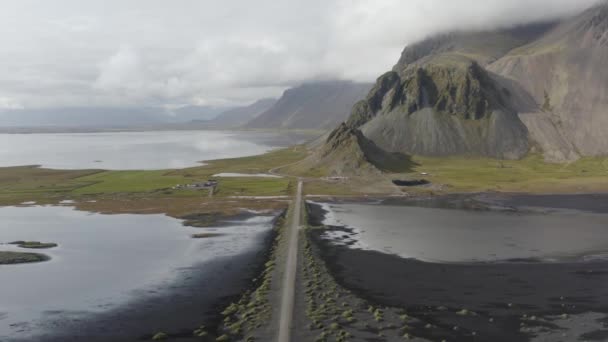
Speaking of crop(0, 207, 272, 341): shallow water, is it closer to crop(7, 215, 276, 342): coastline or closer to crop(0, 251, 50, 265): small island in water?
crop(7, 215, 276, 342): coastline

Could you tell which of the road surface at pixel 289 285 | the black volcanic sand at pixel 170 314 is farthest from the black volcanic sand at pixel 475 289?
the black volcanic sand at pixel 170 314

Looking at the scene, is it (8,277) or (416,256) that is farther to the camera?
(416,256)

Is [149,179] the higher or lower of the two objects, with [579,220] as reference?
higher

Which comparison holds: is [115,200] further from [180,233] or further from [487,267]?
[487,267]

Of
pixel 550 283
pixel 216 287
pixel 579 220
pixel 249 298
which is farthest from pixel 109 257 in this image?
pixel 579 220

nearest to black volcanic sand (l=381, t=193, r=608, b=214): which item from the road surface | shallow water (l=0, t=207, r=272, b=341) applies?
the road surface

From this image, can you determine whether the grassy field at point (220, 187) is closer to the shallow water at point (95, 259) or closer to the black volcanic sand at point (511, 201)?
the black volcanic sand at point (511, 201)
